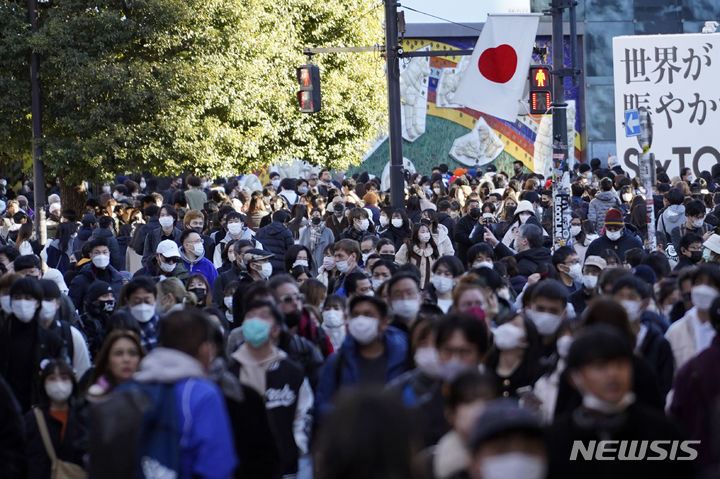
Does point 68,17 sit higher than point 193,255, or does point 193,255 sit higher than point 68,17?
point 68,17

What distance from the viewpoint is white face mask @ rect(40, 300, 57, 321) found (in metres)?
9.24

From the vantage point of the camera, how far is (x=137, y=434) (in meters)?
5.24

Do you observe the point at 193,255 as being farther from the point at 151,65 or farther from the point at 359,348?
the point at 151,65

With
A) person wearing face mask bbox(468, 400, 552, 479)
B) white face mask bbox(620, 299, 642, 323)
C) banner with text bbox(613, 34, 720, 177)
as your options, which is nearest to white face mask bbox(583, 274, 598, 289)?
white face mask bbox(620, 299, 642, 323)

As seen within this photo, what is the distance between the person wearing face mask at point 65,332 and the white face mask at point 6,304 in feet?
0.71

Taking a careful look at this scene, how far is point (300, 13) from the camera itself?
30.3 m

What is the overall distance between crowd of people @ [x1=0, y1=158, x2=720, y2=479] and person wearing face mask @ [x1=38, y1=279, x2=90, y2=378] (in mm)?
15

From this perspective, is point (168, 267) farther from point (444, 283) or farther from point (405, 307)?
point (405, 307)

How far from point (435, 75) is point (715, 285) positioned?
1483 inches

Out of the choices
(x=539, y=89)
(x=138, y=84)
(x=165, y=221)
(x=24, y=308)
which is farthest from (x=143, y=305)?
(x=138, y=84)

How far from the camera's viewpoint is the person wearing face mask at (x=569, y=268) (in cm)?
1198

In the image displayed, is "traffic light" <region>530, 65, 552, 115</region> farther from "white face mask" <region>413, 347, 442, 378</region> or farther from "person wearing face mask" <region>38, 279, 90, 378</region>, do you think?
"white face mask" <region>413, 347, 442, 378</region>

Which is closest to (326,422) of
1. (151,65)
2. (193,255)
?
(193,255)

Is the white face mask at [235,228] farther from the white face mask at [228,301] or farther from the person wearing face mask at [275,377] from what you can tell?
the person wearing face mask at [275,377]
